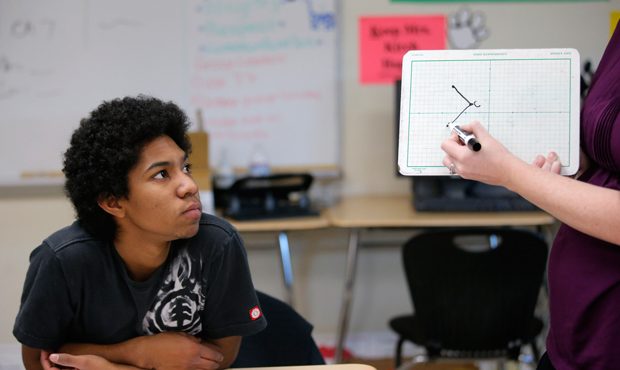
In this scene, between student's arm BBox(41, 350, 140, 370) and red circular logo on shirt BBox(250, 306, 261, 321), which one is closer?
student's arm BBox(41, 350, 140, 370)

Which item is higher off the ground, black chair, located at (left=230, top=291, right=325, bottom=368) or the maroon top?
the maroon top

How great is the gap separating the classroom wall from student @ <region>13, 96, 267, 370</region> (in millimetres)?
1431

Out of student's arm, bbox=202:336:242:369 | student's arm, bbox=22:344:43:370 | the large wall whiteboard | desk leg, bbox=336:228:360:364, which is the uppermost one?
the large wall whiteboard

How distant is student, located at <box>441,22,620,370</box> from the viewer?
69 cm

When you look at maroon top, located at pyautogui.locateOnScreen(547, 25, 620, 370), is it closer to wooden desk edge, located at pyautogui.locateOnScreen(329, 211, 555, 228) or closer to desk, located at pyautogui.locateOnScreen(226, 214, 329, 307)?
wooden desk edge, located at pyautogui.locateOnScreen(329, 211, 555, 228)

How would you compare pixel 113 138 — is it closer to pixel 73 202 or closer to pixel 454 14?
pixel 73 202

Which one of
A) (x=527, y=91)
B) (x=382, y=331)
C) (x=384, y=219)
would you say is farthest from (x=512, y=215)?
(x=527, y=91)

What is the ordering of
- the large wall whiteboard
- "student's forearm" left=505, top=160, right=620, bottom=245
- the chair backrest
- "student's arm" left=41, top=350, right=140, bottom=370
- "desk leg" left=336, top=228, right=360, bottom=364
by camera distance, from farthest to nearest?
the large wall whiteboard
"desk leg" left=336, top=228, right=360, bottom=364
the chair backrest
"student's arm" left=41, top=350, right=140, bottom=370
"student's forearm" left=505, top=160, right=620, bottom=245

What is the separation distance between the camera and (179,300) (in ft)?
3.10

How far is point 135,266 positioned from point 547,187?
2.54 feet

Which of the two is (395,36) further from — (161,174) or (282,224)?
(161,174)

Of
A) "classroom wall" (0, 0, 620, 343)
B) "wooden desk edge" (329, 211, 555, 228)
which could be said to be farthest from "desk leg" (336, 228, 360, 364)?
"classroom wall" (0, 0, 620, 343)

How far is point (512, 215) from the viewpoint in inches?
75.7

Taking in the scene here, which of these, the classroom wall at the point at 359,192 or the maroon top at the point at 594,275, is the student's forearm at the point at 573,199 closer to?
the maroon top at the point at 594,275
